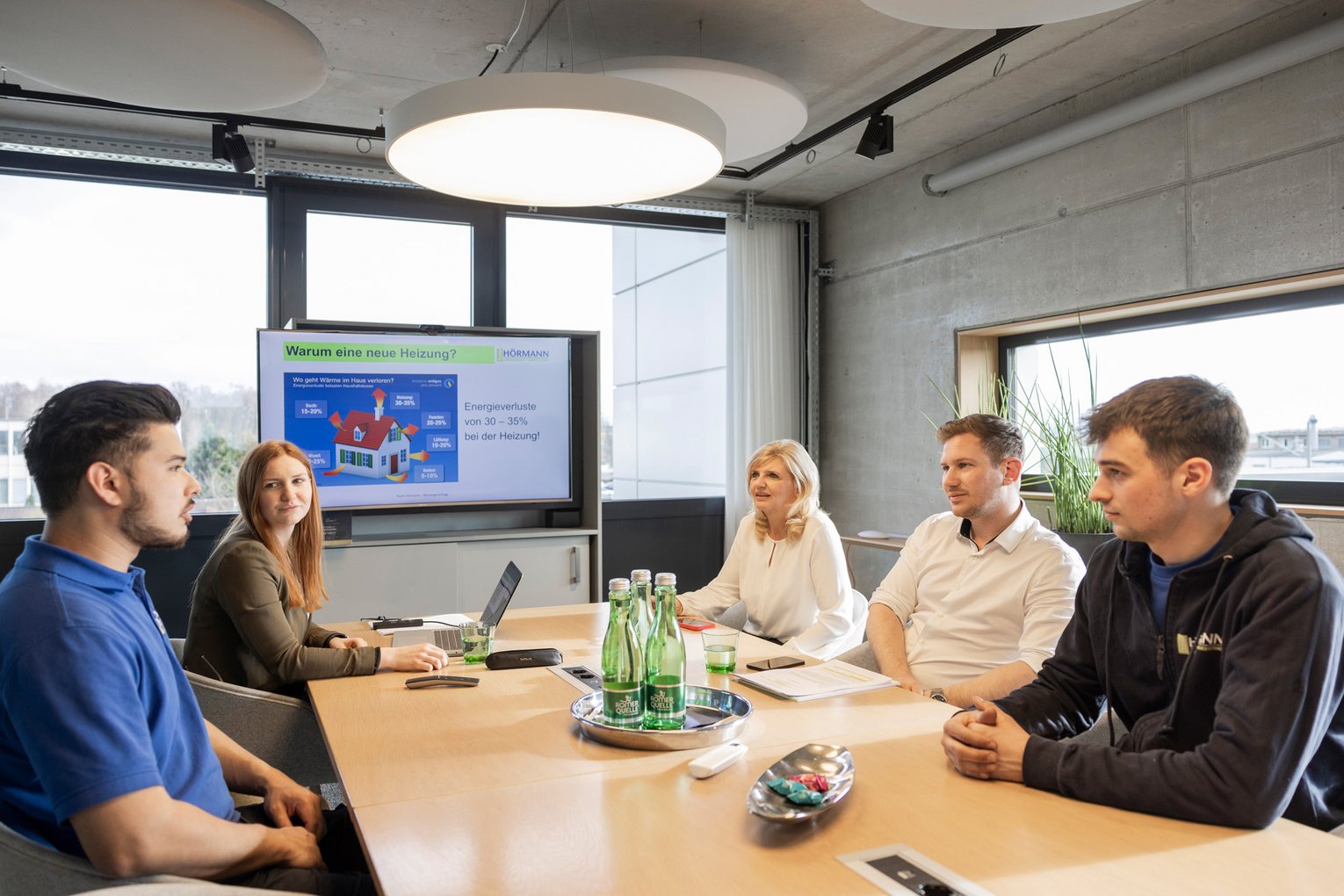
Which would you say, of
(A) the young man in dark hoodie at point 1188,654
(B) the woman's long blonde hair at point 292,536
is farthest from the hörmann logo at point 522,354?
(A) the young man in dark hoodie at point 1188,654

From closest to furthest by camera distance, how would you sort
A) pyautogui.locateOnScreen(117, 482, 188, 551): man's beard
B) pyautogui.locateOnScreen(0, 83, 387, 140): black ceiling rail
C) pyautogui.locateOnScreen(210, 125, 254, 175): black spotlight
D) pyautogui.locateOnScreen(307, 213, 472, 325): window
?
pyautogui.locateOnScreen(117, 482, 188, 551): man's beard < pyautogui.locateOnScreen(0, 83, 387, 140): black ceiling rail < pyautogui.locateOnScreen(210, 125, 254, 175): black spotlight < pyautogui.locateOnScreen(307, 213, 472, 325): window

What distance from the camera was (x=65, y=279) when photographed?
191 inches

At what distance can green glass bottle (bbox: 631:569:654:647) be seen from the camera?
5.82ft

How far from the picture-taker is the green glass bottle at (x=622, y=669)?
1.74 metres

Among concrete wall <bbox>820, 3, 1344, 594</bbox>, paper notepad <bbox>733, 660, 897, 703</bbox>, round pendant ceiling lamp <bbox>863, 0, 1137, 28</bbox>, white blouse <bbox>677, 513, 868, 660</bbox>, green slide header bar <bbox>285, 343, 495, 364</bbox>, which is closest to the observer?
paper notepad <bbox>733, 660, 897, 703</bbox>

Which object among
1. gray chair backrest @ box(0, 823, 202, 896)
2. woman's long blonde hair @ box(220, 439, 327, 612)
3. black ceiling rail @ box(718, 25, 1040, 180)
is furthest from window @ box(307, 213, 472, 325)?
gray chair backrest @ box(0, 823, 202, 896)

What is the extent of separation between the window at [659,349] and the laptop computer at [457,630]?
3155 millimetres

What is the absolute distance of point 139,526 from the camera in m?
1.50

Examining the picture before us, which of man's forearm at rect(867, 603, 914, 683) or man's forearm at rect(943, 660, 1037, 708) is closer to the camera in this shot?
man's forearm at rect(943, 660, 1037, 708)

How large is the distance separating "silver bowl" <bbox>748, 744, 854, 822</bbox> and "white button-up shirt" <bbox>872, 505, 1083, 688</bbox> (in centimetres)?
111

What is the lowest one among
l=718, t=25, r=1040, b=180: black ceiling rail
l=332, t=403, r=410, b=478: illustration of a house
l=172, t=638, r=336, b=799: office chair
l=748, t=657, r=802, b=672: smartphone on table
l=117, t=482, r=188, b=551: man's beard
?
l=172, t=638, r=336, b=799: office chair

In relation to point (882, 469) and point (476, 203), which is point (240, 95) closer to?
point (476, 203)

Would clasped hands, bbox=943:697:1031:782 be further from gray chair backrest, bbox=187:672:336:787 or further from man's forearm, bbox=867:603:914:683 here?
gray chair backrest, bbox=187:672:336:787

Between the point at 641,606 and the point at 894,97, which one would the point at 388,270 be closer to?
the point at 894,97
